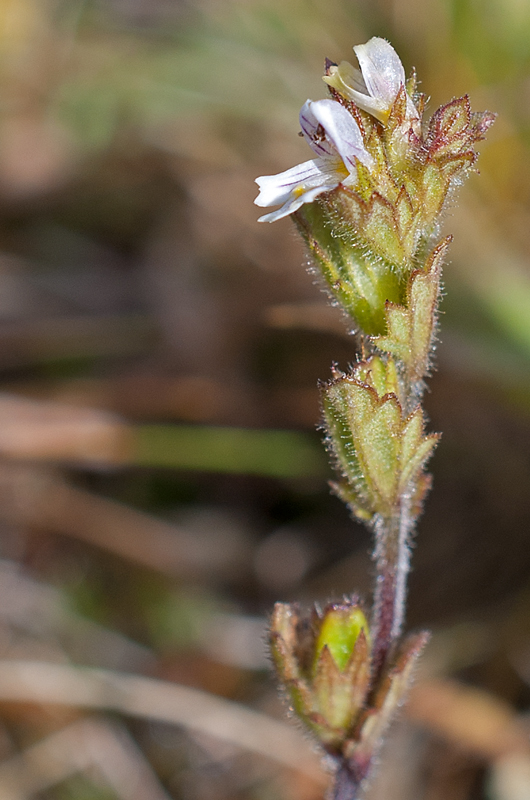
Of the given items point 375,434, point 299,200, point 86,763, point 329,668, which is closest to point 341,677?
point 329,668


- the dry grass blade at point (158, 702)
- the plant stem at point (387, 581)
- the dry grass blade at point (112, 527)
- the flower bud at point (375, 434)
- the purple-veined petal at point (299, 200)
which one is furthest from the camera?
the dry grass blade at point (112, 527)

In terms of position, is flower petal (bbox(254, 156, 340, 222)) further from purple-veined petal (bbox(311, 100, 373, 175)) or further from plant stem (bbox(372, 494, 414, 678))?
plant stem (bbox(372, 494, 414, 678))

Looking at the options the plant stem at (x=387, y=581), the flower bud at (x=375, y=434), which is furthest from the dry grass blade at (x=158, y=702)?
the flower bud at (x=375, y=434)

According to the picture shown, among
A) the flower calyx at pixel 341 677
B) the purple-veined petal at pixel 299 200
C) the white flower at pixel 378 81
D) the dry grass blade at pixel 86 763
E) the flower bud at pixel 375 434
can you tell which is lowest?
the dry grass blade at pixel 86 763

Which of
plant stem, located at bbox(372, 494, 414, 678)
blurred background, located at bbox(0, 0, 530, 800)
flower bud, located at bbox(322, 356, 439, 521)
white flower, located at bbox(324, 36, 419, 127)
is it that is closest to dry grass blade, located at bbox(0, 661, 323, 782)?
blurred background, located at bbox(0, 0, 530, 800)

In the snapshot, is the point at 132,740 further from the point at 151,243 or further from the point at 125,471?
the point at 151,243

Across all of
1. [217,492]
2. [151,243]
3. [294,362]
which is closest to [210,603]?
[217,492]

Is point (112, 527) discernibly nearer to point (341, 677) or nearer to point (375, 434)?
point (341, 677)

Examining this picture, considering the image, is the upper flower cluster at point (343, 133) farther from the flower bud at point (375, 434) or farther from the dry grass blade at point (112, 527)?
the dry grass blade at point (112, 527)
